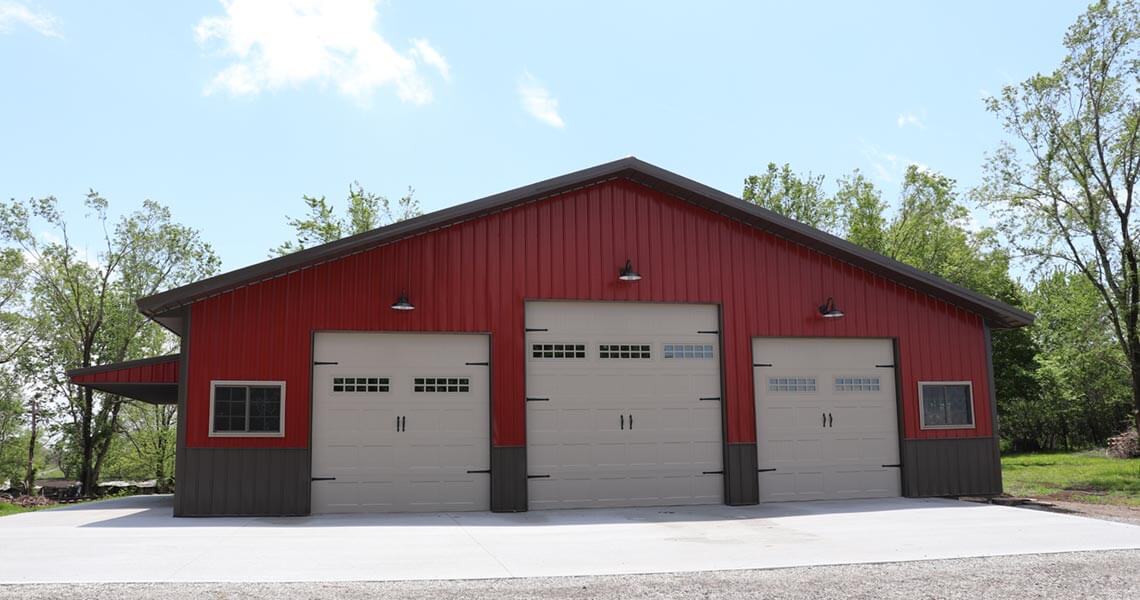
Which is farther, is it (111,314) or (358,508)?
(111,314)

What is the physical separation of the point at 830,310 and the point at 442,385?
5662 millimetres

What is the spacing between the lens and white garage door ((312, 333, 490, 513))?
11.0m

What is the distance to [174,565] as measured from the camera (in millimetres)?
6910

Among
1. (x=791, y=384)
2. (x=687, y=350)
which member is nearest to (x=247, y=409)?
(x=687, y=350)

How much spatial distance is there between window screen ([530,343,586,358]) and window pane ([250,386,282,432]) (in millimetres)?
3296

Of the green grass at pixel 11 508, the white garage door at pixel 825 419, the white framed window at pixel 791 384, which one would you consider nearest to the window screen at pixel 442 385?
the white garage door at pixel 825 419

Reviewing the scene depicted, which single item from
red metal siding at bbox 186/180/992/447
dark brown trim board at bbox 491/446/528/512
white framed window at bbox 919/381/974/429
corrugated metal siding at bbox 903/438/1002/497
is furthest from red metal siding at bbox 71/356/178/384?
white framed window at bbox 919/381/974/429

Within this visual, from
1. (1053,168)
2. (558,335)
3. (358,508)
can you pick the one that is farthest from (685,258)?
(1053,168)

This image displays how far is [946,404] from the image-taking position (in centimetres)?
1316

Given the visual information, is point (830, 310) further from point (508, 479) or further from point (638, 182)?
point (508, 479)

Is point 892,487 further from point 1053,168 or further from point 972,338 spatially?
point 1053,168

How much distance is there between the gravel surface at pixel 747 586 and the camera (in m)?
5.93

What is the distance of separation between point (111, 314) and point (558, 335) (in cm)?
2236

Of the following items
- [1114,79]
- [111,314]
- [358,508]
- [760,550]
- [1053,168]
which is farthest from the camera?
[111,314]
